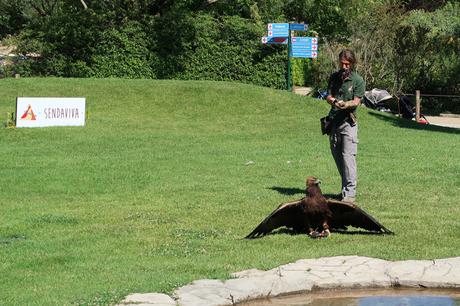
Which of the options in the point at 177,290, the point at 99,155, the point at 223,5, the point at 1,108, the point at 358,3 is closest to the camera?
the point at 177,290

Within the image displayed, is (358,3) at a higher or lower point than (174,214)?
higher

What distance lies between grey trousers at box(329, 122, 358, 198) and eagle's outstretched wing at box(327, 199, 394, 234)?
2.04m

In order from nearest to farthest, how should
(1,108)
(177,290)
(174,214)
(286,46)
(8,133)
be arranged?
(177,290) → (174,214) → (8,133) → (1,108) → (286,46)

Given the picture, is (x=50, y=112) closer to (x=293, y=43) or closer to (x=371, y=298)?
(x=293, y=43)

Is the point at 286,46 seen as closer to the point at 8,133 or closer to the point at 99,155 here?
the point at 8,133

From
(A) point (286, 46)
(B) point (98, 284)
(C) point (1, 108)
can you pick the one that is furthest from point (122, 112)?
(B) point (98, 284)

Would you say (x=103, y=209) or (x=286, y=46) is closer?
(x=103, y=209)

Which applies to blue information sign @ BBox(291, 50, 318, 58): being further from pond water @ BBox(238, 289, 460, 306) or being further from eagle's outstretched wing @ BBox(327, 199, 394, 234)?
pond water @ BBox(238, 289, 460, 306)

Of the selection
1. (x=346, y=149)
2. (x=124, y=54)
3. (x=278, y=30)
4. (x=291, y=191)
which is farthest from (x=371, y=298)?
(x=124, y=54)

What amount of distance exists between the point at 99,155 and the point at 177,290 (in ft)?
34.9

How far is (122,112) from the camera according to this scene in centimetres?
2572

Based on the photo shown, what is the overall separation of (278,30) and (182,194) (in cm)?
1892

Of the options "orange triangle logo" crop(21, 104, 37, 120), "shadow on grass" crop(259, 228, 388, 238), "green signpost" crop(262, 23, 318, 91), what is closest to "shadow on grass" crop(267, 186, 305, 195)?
"shadow on grass" crop(259, 228, 388, 238)

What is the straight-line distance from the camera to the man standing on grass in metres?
11.6
